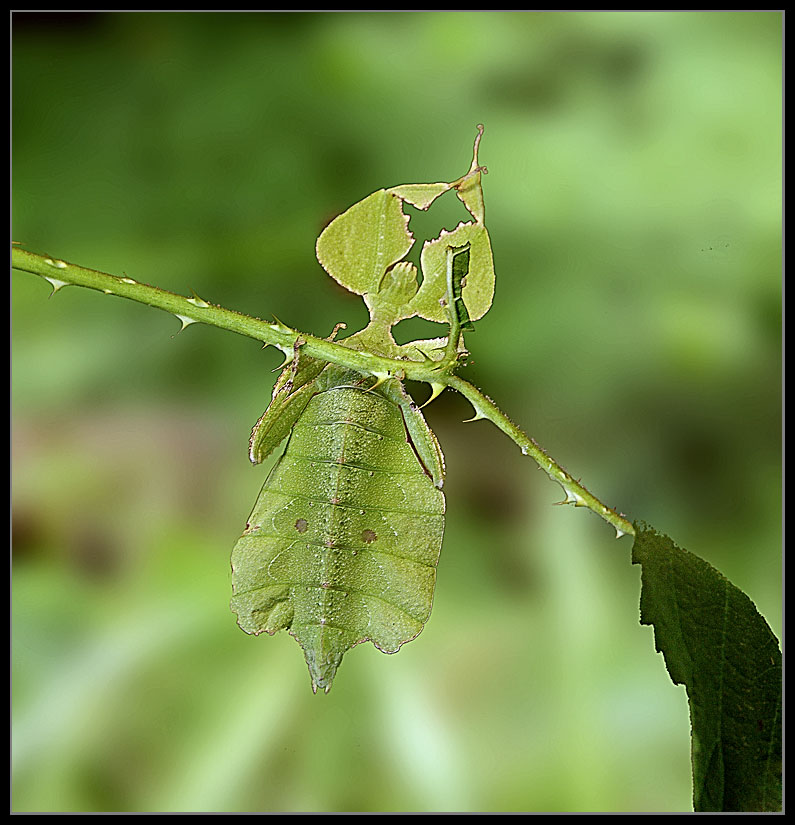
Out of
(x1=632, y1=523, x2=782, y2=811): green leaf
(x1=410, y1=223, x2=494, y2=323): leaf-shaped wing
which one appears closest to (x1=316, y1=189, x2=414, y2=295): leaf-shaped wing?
(x1=410, y1=223, x2=494, y2=323): leaf-shaped wing

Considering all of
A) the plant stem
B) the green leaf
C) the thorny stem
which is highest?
the thorny stem

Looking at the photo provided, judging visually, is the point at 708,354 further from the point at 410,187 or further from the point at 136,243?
the point at 136,243

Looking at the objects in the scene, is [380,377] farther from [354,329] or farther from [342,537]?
[354,329]

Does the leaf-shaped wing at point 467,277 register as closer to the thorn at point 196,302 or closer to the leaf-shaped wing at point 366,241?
the leaf-shaped wing at point 366,241

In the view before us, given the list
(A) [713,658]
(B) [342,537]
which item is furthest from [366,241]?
(A) [713,658]

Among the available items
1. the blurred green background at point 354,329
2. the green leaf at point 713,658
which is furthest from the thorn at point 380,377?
the blurred green background at point 354,329

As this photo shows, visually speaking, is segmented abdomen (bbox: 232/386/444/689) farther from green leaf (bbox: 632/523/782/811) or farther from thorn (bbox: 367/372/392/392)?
green leaf (bbox: 632/523/782/811)
